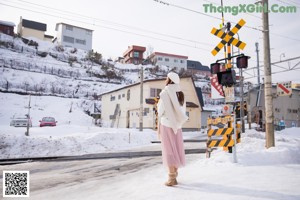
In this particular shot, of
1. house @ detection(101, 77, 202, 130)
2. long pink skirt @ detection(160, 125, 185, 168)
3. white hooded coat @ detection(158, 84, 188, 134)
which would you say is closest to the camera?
long pink skirt @ detection(160, 125, 185, 168)

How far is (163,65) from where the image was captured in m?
65.0

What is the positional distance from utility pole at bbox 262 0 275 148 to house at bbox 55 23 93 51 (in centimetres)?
5673

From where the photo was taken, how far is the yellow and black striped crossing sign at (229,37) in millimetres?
6371

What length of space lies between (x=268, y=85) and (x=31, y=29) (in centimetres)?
6381

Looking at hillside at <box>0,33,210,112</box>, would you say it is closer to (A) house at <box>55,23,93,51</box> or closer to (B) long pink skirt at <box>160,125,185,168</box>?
(A) house at <box>55,23,93,51</box>

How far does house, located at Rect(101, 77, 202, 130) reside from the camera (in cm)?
2775

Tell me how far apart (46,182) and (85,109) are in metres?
38.8

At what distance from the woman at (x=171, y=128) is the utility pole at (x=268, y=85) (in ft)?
17.4

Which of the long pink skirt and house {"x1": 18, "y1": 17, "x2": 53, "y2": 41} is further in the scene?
house {"x1": 18, "y1": 17, "x2": 53, "y2": 41}

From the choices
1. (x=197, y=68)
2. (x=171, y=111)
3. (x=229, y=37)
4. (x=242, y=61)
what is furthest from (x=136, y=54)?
(x=171, y=111)

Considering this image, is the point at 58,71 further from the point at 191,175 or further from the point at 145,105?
the point at 191,175

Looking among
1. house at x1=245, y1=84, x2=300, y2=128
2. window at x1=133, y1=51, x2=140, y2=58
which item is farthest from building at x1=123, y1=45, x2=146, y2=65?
house at x1=245, y1=84, x2=300, y2=128

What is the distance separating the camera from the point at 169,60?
6612cm

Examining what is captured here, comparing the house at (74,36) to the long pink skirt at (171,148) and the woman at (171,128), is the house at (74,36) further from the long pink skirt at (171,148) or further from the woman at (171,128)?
the long pink skirt at (171,148)
